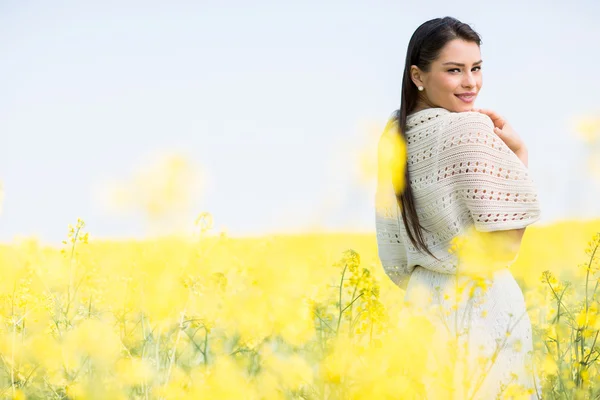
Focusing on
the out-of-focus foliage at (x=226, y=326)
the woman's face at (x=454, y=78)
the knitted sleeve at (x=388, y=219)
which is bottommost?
the out-of-focus foliage at (x=226, y=326)

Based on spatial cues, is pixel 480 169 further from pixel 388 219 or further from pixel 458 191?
pixel 388 219

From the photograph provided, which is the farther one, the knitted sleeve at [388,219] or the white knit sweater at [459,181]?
Answer: the knitted sleeve at [388,219]

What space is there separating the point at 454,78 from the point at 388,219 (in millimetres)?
518

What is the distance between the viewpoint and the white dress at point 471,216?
2.01m

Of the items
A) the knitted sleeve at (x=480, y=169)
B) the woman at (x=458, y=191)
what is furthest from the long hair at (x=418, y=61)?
the knitted sleeve at (x=480, y=169)

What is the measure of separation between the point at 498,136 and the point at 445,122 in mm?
212

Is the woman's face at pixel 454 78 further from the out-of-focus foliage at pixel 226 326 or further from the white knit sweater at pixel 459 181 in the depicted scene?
the out-of-focus foliage at pixel 226 326

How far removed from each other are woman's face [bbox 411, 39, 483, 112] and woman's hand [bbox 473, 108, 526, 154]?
0.23 feet

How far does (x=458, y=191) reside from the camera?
6.78 feet

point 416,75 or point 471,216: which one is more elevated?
point 416,75

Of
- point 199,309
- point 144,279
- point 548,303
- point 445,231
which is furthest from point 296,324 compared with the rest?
point 445,231

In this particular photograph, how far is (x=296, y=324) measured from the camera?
3314mm

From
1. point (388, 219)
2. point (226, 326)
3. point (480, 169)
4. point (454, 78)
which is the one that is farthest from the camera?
point (226, 326)

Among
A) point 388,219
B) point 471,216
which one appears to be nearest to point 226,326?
point 388,219
